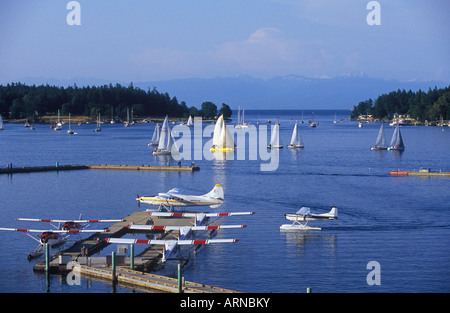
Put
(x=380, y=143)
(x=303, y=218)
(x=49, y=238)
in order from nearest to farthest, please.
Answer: (x=49, y=238), (x=303, y=218), (x=380, y=143)

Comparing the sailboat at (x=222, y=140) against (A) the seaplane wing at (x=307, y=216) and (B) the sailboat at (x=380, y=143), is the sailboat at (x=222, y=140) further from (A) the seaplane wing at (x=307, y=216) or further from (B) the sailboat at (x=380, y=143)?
(A) the seaplane wing at (x=307, y=216)

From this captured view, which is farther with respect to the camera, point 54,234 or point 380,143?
point 380,143

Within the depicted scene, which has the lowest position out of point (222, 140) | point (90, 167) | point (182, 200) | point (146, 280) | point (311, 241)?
point (311, 241)

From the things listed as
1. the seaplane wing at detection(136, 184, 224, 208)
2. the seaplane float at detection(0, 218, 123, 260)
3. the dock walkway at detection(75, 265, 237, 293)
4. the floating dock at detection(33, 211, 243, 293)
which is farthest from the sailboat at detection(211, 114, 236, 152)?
the dock walkway at detection(75, 265, 237, 293)

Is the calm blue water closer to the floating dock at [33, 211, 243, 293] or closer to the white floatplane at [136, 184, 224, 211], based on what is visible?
the floating dock at [33, 211, 243, 293]

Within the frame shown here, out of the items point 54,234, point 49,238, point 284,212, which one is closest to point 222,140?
point 284,212

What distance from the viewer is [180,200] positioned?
50406mm

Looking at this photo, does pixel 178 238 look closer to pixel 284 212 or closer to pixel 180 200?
Result: pixel 180 200

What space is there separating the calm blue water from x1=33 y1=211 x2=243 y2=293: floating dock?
2.89 ft

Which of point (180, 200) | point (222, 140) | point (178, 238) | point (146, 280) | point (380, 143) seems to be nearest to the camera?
point (146, 280)

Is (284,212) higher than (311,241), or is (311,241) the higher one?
(284,212)

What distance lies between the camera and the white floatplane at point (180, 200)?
50.0 m

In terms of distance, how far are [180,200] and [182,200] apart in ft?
0.58
